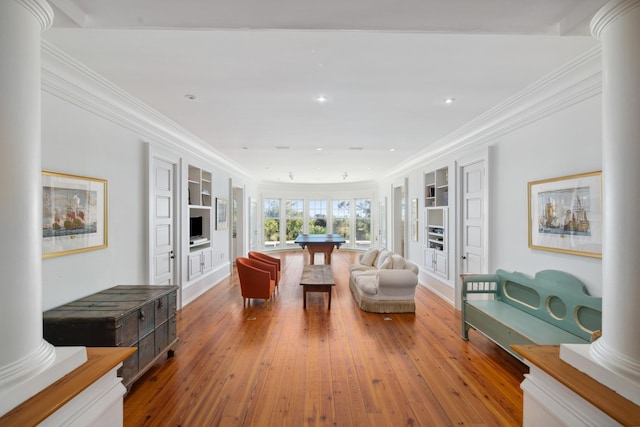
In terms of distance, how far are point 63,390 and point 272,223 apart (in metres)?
10.9

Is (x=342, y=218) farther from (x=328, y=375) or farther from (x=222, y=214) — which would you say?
(x=328, y=375)

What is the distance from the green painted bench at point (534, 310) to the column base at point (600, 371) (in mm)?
1186

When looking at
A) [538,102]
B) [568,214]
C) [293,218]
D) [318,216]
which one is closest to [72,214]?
[568,214]

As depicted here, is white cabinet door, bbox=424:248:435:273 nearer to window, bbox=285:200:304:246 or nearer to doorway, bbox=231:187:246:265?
doorway, bbox=231:187:246:265

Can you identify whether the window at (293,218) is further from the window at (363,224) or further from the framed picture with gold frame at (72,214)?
the framed picture with gold frame at (72,214)

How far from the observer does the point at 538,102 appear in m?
A: 3.03

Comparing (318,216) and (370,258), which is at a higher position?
(318,216)

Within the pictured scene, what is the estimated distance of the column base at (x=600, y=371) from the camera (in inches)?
46.8

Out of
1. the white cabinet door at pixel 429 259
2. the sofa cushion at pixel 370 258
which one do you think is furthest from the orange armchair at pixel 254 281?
the white cabinet door at pixel 429 259

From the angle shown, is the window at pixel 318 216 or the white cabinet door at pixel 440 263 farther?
the window at pixel 318 216

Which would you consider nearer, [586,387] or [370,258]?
[586,387]

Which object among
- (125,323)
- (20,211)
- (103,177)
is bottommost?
(125,323)

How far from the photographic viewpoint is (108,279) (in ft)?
10.3

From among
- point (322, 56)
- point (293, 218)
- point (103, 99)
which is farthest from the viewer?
point (293, 218)
